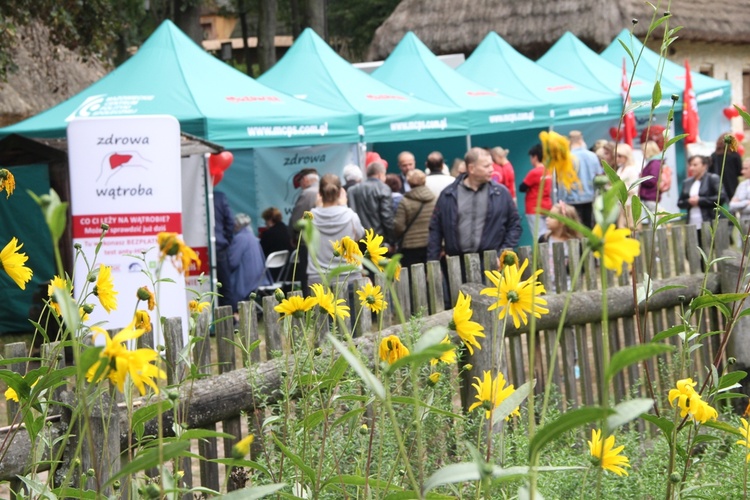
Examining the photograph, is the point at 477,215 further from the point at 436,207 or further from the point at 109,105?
the point at 109,105

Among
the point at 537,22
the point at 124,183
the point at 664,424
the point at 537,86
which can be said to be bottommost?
the point at 664,424

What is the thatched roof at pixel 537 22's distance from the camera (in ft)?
75.1

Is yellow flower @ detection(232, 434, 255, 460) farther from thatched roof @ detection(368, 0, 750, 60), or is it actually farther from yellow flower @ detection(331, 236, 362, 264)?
thatched roof @ detection(368, 0, 750, 60)

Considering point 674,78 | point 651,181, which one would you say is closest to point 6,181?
point 651,181

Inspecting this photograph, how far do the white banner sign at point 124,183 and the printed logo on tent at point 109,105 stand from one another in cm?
202

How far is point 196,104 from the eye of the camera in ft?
29.9

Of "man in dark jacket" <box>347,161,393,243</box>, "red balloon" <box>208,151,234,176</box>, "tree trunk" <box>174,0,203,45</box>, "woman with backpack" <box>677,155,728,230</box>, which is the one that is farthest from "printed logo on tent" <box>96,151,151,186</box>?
"tree trunk" <box>174,0,203,45</box>

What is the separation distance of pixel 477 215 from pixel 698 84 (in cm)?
1051

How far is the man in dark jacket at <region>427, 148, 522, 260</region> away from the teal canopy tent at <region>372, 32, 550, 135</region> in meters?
4.60

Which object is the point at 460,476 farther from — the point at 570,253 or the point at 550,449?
the point at 570,253

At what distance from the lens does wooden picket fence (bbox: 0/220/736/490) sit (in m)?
3.15

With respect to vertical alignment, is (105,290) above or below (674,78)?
below

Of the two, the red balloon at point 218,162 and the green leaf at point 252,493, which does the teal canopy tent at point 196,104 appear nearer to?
the red balloon at point 218,162

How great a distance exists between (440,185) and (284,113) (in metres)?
1.42
